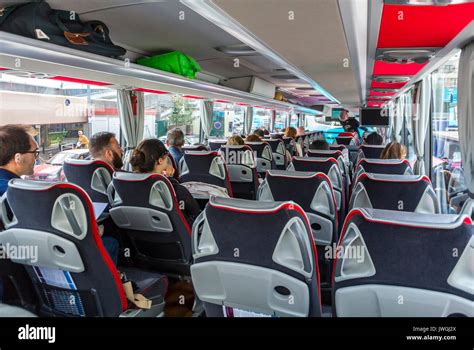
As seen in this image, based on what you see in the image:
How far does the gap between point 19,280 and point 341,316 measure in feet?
6.57

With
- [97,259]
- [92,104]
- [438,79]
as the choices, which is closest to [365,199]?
[97,259]

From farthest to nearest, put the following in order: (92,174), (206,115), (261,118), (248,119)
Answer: (261,118) → (248,119) → (206,115) → (92,174)

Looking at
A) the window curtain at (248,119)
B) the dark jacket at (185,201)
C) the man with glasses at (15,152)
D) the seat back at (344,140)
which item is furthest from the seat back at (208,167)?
the window curtain at (248,119)

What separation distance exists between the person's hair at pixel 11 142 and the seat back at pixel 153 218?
0.70m

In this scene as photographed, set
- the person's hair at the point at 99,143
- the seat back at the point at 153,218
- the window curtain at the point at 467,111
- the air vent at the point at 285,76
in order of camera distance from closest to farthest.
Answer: the seat back at the point at 153,218
the window curtain at the point at 467,111
the person's hair at the point at 99,143
the air vent at the point at 285,76

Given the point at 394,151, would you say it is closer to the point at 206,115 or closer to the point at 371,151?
the point at 371,151

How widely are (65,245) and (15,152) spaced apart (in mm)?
981

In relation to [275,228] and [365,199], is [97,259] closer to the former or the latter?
[275,228]

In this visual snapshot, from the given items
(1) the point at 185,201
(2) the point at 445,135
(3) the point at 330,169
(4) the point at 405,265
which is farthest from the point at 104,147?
(2) the point at 445,135

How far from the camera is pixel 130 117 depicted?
22.4 ft

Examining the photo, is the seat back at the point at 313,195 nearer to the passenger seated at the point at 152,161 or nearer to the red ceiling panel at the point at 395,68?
the passenger seated at the point at 152,161

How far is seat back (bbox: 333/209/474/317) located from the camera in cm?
153

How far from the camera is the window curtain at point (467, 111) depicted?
140 inches

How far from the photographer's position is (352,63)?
5.03m
